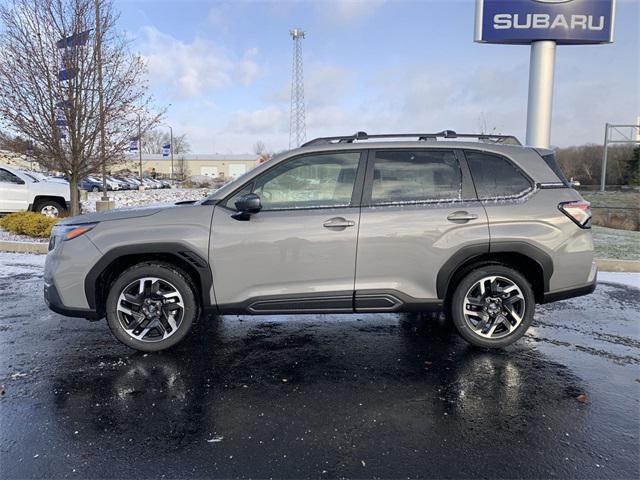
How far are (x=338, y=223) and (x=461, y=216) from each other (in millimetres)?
1091

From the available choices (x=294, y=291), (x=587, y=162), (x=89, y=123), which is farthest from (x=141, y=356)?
(x=587, y=162)

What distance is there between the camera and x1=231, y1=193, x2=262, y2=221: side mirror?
150 inches

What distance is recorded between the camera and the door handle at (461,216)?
3.98 metres

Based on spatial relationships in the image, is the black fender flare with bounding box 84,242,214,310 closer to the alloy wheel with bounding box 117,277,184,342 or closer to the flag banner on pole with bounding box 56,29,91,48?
the alloy wheel with bounding box 117,277,184,342

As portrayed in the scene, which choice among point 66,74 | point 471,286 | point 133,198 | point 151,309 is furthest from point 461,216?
point 133,198

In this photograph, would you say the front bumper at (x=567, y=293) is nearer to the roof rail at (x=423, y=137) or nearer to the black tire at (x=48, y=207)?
the roof rail at (x=423, y=137)

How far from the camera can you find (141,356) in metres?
3.99

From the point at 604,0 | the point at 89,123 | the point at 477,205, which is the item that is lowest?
the point at 477,205

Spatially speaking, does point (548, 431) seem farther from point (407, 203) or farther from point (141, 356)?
point (141, 356)

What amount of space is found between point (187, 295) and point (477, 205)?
2683mm

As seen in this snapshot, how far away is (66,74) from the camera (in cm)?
1022

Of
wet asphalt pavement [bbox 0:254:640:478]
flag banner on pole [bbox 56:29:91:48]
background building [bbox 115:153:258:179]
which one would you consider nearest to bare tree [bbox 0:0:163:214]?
flag banner on pole [bbox 56:29:91:48]

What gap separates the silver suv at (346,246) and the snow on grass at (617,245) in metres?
5.32

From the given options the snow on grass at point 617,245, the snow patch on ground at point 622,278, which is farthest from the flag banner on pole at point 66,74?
the snow on grass at point 617,245
